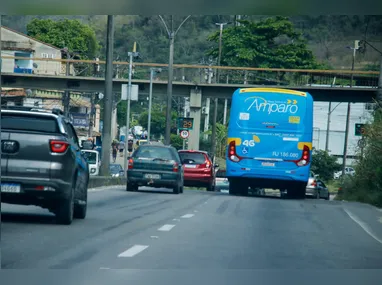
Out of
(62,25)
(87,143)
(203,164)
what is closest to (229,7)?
(87,143)

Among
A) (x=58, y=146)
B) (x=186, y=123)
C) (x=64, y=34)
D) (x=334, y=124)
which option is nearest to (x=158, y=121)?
(x=334, y=124)

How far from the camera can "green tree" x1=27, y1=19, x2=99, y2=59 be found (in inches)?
4082

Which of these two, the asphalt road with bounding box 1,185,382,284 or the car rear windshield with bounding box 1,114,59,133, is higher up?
the car rear windshield with bounding box 1,114,59,133

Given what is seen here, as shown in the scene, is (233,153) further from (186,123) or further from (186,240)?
(186,123)

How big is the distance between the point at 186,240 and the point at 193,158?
26011 mm

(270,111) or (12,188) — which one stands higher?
(270,111)

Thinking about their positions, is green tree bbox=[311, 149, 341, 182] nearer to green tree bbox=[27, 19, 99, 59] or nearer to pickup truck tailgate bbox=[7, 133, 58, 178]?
green tree bbox=[27, 19, 99, 59]

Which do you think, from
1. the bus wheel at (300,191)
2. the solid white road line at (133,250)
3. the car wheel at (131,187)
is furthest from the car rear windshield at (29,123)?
the bus wheel at (300,191)

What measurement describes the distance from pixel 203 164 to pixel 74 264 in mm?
29275

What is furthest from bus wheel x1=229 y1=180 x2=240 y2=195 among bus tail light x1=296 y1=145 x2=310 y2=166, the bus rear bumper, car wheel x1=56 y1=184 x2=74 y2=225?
car wheel x1=56 y1=184 x2=74 y2=225

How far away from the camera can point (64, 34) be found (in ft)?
344

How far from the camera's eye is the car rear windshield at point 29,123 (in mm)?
15109

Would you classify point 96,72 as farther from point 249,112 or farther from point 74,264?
point 74,264

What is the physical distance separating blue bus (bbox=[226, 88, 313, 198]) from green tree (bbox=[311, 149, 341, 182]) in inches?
1861
